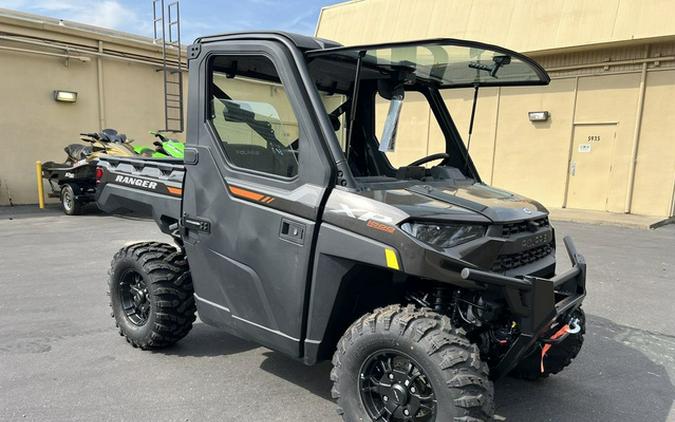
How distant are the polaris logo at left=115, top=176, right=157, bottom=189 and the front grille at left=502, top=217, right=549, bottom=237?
8.84ft

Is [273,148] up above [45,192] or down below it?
above

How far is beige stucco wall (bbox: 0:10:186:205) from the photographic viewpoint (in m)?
13.1

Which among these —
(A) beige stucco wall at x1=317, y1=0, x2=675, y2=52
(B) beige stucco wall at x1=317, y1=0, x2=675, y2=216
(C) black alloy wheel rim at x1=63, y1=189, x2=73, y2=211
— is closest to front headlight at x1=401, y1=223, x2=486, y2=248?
(B) beige stucco wall at x1=317, y1=0, x2=675, y2=216

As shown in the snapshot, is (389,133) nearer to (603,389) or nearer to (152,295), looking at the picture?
(152,295)

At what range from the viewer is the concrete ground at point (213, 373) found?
3.24 metres

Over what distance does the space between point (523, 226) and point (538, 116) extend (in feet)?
41.4

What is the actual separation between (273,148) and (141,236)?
7002 millimetres

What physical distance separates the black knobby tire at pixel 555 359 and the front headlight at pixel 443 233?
1.29 m

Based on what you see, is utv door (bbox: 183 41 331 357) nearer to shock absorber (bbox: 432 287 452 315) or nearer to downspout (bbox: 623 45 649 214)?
shock absorber (bbox: 432 287 452 315)

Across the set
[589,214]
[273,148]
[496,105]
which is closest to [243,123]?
[273,148]

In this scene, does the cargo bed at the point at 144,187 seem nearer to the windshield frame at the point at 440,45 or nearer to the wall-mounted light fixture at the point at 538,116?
the windshield frame at the point at 440,45

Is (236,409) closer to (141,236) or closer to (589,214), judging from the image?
(141,236)

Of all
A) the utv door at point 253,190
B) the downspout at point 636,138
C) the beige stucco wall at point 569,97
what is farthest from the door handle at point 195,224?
the downspout at point 636,138

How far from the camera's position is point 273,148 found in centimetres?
316
